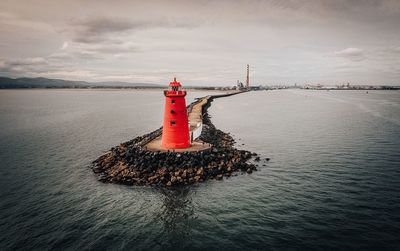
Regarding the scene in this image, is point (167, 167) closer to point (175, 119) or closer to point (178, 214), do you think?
point (175, 119)

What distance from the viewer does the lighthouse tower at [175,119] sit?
20.6m

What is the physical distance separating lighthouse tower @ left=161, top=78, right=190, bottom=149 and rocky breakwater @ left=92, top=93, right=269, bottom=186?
137 cm

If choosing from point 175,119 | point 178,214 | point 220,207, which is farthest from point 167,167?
point 220,207

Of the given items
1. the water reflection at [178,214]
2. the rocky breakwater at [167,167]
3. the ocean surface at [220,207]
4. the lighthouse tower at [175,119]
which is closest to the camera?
the ocean surface at [220,207]

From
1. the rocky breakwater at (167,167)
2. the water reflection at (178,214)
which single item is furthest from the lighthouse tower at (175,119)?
the water reflection at (178,214)

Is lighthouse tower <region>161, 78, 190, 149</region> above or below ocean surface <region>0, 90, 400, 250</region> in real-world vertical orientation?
above

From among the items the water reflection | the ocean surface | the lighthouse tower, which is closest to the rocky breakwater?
the ocean surface

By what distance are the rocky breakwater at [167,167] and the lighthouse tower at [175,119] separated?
4.50 feet

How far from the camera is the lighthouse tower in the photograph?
20.6 meters

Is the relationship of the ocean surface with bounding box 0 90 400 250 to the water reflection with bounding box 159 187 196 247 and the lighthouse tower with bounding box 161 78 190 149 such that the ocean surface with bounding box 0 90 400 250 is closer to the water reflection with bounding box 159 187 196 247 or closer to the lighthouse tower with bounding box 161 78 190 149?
the water reflection with bounding box 159 187 196 247

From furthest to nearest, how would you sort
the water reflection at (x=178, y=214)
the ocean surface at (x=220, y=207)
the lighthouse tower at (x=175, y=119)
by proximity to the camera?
the lighthouse tower at (x=175, y=119), the water reflection at (x=178, y=214), the ocean surface at (x=220, y=207)

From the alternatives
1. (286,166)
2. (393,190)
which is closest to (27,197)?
(286,166)

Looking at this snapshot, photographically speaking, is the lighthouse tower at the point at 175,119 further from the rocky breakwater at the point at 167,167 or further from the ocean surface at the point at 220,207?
the ocean surface at the point at 220,207

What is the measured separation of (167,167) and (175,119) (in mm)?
3695
